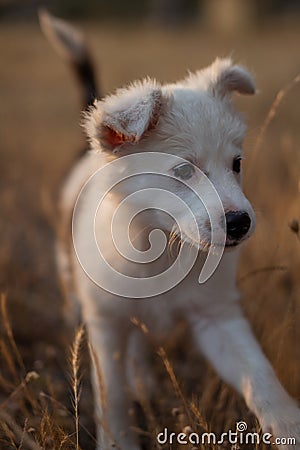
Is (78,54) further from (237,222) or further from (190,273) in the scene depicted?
(237,222)

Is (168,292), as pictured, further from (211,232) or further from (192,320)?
(211,232)

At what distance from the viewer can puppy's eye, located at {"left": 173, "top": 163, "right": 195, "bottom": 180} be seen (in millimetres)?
2281

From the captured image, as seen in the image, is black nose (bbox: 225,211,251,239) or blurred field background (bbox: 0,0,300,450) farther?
blurred field background (bbox: 0,0,300,450)

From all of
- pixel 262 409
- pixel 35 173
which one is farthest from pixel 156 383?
pixel 35 173

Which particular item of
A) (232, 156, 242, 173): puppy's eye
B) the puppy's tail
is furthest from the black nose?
the puppy's tail

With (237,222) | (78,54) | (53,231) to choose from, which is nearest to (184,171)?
(237,222)

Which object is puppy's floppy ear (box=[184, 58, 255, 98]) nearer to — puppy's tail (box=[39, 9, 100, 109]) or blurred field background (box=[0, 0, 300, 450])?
blurred field background (box=[0, 0, 300, 450])

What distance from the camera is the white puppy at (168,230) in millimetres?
2170

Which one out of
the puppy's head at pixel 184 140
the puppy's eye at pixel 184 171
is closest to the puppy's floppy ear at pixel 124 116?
the puppy's head at pixel 184 140

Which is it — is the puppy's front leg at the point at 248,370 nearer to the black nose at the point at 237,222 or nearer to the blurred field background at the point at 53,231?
the blurred field background at the point at 53,231

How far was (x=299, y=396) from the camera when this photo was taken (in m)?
2.60

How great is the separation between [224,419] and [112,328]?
1.93 ft

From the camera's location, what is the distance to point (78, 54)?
12.8 ft

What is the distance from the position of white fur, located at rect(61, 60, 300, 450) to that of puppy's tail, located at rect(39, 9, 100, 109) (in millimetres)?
1193
